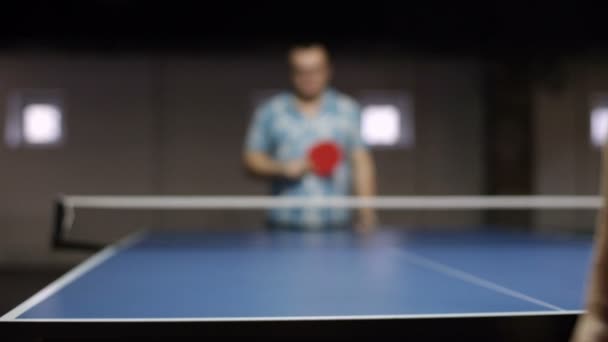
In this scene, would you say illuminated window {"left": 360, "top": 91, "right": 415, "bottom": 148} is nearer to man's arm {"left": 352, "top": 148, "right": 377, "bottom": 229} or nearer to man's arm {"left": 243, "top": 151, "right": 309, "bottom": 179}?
man's arm {"left": 352, "top": 148, "right": 377, "bottom": 229}

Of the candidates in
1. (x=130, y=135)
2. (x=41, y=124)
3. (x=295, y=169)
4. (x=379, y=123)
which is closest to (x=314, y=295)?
(x=295, y=169)

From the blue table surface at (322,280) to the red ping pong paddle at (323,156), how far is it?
0.42 meters

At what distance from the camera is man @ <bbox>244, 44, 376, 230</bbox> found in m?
3.37

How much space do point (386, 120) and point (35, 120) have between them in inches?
133

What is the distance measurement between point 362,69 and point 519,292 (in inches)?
227

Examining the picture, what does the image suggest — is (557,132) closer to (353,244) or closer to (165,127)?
(165,127)

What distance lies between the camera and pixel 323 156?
3252 mm

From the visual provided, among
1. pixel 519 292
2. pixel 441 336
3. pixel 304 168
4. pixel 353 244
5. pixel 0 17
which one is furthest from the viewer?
pixel 0 17

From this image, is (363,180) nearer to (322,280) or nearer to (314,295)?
(322,280)

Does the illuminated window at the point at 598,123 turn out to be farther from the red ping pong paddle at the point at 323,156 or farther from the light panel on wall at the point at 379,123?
the red ping pong paddle at the point at 323,156

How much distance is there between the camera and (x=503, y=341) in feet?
4.06

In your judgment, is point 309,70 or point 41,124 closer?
point 309,70

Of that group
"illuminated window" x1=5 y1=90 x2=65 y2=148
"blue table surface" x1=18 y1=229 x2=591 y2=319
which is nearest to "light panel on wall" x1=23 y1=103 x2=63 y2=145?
"illuminated window" x1=5 y1=90 x2=65 y2=148

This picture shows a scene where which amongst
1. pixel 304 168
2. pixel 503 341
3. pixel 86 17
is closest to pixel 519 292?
pixel 503 341
